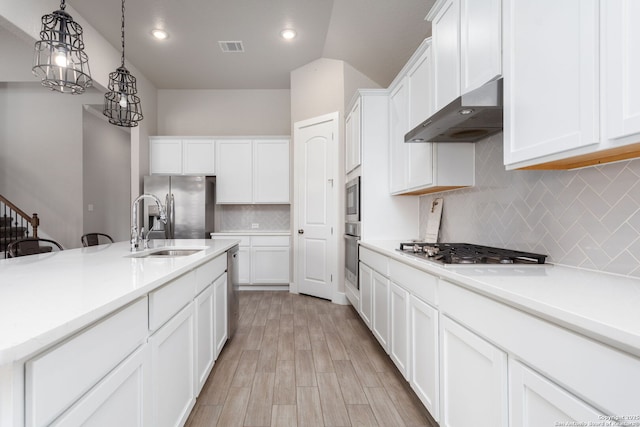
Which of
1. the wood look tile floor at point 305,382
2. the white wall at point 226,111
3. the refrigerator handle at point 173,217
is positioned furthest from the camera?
the white wall at point 226,111

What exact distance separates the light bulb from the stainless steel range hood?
199cm

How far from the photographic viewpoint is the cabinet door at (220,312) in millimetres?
2373

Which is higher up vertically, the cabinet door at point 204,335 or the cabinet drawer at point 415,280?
the cabinet drawer at point 415,280

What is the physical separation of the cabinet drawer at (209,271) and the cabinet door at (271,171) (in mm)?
2530

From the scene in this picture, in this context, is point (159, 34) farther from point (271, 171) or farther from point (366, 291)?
point (366, 291)

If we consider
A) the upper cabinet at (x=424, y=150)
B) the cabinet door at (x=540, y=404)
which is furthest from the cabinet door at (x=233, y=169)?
the cabinet door at (x=540, y=404)

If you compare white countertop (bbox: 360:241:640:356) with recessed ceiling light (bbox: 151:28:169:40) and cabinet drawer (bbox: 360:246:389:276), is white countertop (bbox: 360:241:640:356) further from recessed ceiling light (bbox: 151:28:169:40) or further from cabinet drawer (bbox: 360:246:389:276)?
recessed ceiling light (bbox: 151:28:169:40)

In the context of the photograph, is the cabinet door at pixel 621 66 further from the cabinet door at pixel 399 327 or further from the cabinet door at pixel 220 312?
the cabinet door at pixel 220 312

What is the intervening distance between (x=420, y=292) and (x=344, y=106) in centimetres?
310

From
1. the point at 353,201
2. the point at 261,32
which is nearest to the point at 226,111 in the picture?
the point at 261,32

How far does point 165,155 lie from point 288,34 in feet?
8.69

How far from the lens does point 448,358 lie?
4.89ft

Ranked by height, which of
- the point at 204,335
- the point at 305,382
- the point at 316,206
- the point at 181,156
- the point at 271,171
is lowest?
the point at 305,382

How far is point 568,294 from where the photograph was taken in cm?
99
